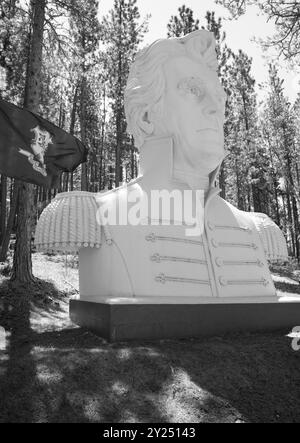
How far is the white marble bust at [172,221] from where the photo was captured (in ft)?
14.5

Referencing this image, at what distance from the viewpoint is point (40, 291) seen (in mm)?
8422

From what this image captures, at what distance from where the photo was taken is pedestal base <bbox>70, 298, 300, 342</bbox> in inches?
153

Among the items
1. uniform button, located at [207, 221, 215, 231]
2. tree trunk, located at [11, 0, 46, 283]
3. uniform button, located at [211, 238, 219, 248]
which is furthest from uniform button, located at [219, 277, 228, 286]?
tree trunk, located at [11, 0, 46, 283]

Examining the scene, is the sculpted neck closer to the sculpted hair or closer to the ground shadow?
the sculpted hair

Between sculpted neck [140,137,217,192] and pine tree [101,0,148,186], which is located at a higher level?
pine tree [101,0,148,186]

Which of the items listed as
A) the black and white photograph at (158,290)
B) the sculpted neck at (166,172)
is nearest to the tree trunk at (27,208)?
the black and white photograph at (158,290)

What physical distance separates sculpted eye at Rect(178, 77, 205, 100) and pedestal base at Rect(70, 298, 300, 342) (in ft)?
8.36

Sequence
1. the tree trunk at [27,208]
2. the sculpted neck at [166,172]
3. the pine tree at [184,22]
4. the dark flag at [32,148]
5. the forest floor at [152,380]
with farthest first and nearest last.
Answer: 1. the pine tree at [184,22]
2. the tree trunk at [27,208]
3. the sculpted neck at [166,172]
4. the dark flag at [32,148]
5. the forest floor at [152,380]

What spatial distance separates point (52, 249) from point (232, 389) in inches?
98.3

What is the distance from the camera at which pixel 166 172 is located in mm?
4965

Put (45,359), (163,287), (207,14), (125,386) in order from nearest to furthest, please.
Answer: (125,386) → (45,359) → (163,287) → (207,14)

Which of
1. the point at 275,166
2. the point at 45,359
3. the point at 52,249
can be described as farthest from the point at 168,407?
the point at 275,166

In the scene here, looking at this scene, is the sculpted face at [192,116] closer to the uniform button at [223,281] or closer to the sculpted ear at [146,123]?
the sculpted ear at [146,123]

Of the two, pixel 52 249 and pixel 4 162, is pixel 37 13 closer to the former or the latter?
pixel 4 162
